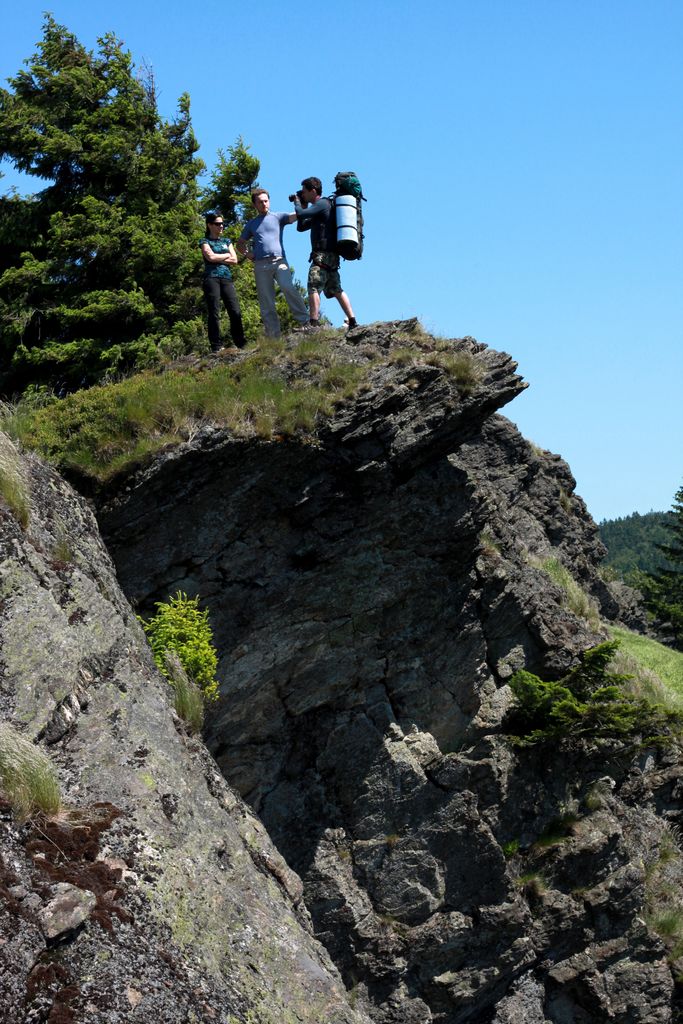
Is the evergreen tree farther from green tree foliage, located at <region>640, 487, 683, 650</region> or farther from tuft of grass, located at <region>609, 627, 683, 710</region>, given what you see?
green tree foliage, located at <region>640, 487, 683, 650</region>

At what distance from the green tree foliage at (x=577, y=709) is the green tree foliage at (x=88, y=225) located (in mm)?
9615

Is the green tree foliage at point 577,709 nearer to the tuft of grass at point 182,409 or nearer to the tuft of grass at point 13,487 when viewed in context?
the tuft of grass at point 182,409

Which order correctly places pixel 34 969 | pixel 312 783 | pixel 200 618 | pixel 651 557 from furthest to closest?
pixel 651 557, pixel 312 783, pixel 200 618, pixel 34 969

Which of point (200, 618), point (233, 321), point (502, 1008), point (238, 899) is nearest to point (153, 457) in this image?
point (200, 618)

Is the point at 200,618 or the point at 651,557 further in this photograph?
the point at 651,557

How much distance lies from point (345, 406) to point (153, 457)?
286 centimetres

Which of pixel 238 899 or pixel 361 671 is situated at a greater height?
pixel 361 671

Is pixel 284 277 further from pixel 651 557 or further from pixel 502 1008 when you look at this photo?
pixel 651 557

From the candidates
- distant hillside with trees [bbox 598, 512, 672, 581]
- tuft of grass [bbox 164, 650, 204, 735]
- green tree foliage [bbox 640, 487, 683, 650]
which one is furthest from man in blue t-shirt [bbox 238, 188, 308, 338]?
distant hillside with trees [bbox 598, 512, 672, 581]

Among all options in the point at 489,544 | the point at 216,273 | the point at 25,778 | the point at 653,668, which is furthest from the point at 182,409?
the point at 653,668

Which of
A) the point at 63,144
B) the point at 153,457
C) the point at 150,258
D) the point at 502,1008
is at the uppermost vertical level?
the point at 63,144

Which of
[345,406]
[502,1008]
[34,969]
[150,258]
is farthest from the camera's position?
[150,258]

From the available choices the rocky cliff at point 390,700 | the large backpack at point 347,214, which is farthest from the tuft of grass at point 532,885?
the large backpack at point 347,214

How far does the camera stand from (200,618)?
45.3 ft
